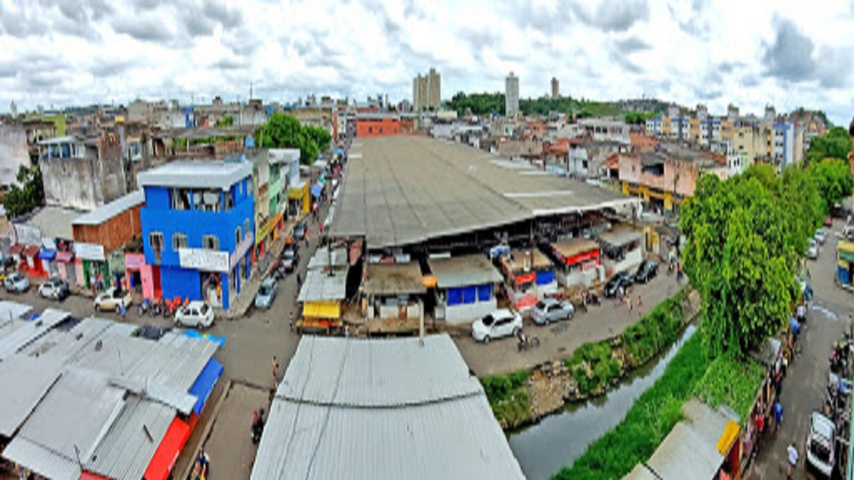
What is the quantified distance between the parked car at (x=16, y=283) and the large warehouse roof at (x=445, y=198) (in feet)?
41.3

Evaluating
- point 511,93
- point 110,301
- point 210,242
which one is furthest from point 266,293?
point 511,93

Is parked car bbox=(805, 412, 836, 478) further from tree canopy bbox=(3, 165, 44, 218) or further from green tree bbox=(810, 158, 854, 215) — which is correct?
green tree bbox=(810, 158, 854, 215)

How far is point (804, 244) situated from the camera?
20125mm

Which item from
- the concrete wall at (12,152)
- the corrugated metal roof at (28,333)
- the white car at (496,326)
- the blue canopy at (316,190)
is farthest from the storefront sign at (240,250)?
the concrete wall at (12,152)

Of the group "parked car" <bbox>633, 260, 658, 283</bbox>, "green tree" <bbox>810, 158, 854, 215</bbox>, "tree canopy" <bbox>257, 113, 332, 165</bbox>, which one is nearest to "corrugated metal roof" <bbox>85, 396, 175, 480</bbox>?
"parked car" <bbox>633, 260, 658, 283</bbox>

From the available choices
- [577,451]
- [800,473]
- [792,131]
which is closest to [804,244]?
[800,473]

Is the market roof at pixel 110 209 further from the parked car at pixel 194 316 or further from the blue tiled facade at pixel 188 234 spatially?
the parked car at pixel 194 316

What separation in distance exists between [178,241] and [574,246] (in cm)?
1516

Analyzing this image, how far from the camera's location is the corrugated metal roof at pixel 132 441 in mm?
10398

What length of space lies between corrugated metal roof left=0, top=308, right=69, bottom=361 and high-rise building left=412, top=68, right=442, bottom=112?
116m

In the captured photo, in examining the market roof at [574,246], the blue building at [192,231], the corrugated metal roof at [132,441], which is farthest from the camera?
the market roof at [574,246]

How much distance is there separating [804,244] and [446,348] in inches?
593

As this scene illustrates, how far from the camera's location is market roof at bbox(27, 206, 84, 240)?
72.9 feet

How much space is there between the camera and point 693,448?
1124 centimetres
